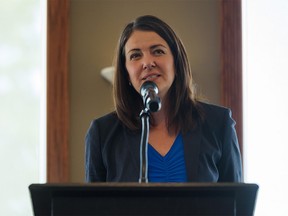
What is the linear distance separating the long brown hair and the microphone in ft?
1.06

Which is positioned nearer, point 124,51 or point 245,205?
point 245,205

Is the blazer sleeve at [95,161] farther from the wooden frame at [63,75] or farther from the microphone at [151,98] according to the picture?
the wooden frame at [63,75]

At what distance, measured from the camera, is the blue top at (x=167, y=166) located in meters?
1.75

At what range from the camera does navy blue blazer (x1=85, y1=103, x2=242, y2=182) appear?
5.79 feet

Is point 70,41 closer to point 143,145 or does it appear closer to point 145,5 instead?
point 145,5

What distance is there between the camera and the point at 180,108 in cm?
198

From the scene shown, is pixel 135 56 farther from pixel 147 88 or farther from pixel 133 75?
pixel 147 88

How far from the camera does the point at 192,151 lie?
1784mm

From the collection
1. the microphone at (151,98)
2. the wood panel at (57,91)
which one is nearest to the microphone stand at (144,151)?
the microphone at (151,98)

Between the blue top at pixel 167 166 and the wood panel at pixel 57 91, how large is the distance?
1.41m

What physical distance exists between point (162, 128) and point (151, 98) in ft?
1.51

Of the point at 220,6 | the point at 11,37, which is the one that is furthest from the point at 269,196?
the point at 11,37

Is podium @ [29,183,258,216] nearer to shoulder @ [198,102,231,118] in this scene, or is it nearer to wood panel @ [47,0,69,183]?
shoulder @ [198,102,231,118]

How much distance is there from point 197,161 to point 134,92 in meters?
0.44
